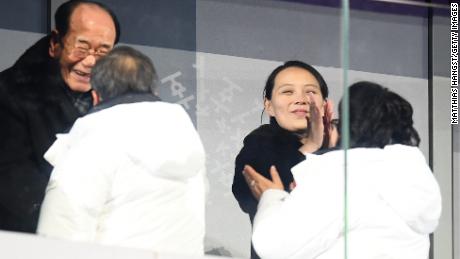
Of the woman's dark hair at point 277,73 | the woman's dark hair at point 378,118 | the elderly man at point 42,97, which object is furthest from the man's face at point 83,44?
the woman's dark hair at point 378,118

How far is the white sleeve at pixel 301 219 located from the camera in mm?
2064

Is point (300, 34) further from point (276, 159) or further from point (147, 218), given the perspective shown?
point (147, 218)

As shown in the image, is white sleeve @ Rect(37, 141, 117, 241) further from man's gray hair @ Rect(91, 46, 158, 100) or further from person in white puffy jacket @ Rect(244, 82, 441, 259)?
person in white puffy jacket @ Rect(244, 82, 441, 259)

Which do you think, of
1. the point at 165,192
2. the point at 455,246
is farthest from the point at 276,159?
the point at 455,246

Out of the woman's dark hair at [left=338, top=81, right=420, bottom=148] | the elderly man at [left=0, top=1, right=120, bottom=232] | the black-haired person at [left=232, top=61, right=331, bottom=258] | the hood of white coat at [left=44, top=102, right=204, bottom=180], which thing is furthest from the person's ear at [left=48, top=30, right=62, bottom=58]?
the woman's dark hair at [left=338, top=81, right=420, bottom=148]

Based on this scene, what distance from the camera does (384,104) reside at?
2137 millimetres

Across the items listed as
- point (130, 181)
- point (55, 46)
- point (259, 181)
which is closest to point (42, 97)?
point (55, 46)

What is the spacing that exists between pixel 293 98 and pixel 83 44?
36 centimetres

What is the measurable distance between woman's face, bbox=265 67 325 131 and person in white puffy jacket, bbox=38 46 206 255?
0.15 metres

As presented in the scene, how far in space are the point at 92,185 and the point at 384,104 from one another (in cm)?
52

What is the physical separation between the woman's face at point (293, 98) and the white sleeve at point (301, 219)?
3.8 inches

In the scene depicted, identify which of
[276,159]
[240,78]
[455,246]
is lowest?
[455,246]

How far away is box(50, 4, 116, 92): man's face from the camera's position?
2027 mm

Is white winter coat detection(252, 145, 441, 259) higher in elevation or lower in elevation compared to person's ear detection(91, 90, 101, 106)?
lower
